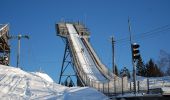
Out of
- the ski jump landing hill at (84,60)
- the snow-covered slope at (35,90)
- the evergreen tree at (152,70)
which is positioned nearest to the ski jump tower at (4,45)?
the ski jump landing hill at (84,60)

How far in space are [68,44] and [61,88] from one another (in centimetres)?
3987

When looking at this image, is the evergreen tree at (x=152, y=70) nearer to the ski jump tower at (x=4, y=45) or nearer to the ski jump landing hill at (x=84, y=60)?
the ski jump landing hill at (x=84, y=60)

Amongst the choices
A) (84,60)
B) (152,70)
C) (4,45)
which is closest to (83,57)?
(84,60)

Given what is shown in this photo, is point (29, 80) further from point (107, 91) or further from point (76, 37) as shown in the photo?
point (76, 37)

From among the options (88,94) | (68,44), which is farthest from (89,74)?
(88,94)

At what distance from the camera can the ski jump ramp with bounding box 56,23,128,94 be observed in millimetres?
57125

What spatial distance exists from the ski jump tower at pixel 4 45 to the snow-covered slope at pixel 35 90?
18.6 meters

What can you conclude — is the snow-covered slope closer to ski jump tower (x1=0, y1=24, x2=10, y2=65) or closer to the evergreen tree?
ski jump tower (x1=0, y1=24, x2=10, y2=65)

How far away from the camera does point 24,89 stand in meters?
34.5

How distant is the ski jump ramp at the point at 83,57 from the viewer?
57125 mm

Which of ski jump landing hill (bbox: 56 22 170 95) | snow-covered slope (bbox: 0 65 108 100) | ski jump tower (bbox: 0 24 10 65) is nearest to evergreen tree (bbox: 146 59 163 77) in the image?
ski jump landing hill (bbox: 56 22 170 95)

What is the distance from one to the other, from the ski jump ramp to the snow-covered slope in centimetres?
736

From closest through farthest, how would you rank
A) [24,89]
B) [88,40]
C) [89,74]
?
[24,89]
[89,74]
[88,40]

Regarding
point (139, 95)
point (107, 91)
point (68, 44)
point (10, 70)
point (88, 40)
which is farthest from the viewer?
point (88, 40)
